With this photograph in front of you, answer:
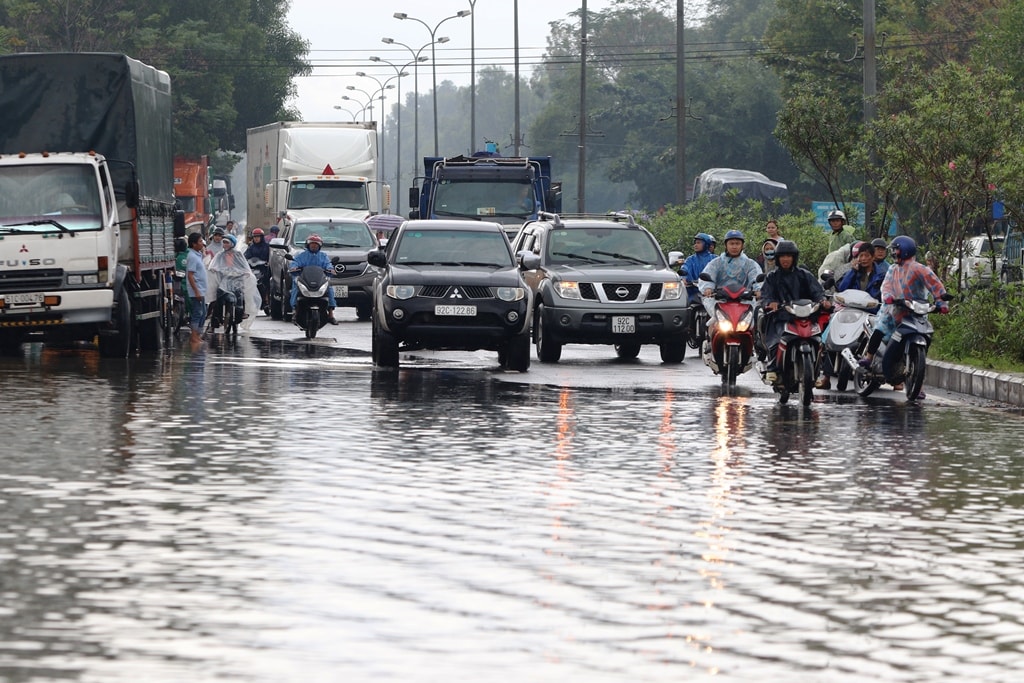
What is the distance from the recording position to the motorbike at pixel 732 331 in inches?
776

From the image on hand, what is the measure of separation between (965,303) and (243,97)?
75019 mm

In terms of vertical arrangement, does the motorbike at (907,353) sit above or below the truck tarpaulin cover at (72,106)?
below

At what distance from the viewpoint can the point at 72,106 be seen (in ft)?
80.5

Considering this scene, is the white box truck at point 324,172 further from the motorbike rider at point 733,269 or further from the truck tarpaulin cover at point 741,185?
the motorbike rider at point 733,269

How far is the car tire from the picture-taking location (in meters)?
21.7

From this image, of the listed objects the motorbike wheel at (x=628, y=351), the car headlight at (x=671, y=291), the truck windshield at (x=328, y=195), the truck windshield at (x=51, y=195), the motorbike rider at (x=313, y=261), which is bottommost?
the motorbike wheel at (x=628, y=351)

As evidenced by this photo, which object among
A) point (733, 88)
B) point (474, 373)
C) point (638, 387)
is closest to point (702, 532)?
point (638, 387)

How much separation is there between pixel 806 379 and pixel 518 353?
16.6 ft

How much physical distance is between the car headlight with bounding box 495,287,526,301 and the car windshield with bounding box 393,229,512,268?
1089 millimetres

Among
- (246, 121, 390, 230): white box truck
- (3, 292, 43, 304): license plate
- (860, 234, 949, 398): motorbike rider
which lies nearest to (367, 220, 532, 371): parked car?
(3, 292, 43, 304): license plate

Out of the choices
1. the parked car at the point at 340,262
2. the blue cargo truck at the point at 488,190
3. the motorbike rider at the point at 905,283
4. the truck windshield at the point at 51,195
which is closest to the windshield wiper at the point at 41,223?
the truck windshield at the point at 51,195

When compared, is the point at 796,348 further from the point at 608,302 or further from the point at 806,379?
the point at 608,302

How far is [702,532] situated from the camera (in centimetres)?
948

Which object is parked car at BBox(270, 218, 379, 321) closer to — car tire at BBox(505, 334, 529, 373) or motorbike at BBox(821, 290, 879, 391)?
car tire at BBox(505, 334, 529, 373)
